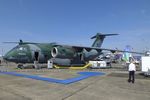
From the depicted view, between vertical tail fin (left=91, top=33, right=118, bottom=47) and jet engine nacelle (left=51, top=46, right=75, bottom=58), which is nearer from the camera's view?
jet engine nacelle (left=51, top=46, right=75, bottom=58)

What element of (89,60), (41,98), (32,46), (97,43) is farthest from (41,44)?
(41,98)

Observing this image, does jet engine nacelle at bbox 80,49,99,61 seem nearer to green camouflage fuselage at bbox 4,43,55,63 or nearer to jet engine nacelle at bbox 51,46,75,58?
jet engine nacelle at bbox 51,46,75,58

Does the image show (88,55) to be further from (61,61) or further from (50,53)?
(50,53)

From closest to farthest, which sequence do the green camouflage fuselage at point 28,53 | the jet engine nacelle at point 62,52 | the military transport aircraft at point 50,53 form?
the green camouflage fuselage at point 28,53, the military transport aircraft at point 50,53, the jet engine nacelle at point 62,52

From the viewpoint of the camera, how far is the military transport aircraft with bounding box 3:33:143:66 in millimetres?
31438

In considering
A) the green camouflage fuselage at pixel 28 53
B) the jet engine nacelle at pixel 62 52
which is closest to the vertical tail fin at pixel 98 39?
the jet engine nacelle at pixel 62 52

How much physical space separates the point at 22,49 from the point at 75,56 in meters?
9.26

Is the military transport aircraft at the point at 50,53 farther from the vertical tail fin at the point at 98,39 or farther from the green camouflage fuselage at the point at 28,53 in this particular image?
the vertical tail fin at the point at 98,39

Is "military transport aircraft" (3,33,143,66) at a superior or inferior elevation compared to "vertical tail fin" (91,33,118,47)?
A: inferior

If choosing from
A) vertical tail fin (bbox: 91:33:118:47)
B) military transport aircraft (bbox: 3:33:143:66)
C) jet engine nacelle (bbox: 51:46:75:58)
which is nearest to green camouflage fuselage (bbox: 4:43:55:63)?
military transport aircraft (bbox: 3:33:143:66)

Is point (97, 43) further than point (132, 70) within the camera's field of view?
Yes

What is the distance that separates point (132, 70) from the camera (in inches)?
656

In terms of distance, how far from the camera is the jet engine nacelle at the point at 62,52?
3353 cm

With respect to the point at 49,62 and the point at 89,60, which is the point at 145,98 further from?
the point at 89,60
